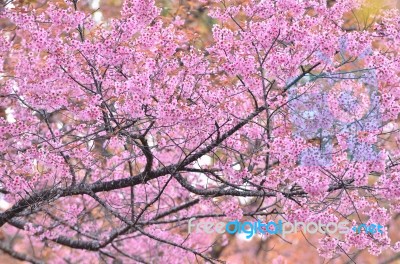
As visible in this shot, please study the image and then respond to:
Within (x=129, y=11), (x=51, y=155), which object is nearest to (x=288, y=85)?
(x=129, y=11)

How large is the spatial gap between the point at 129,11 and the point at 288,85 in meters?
1.51

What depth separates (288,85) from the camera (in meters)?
5.45

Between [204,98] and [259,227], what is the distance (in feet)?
5.03

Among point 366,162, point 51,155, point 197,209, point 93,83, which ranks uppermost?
point 197,209

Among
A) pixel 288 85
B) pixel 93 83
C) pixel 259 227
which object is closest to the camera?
pixel 288 85

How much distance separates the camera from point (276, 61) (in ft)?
18.4

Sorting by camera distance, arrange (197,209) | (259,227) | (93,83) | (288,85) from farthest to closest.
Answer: (197,209) < (259,227) < (93,83) < (288,85)

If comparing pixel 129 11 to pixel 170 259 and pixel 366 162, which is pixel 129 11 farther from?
pixel 170 259

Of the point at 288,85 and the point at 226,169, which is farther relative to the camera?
the point at 226,169

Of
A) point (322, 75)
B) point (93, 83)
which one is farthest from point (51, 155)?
point (322, 75)

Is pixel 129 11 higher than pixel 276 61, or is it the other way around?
pixel 129 11

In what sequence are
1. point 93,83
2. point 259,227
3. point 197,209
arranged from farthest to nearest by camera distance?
point 197,209 → point 259,227 → point 93,83

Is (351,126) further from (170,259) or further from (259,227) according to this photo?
(170,259)

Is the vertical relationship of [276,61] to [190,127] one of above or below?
above
